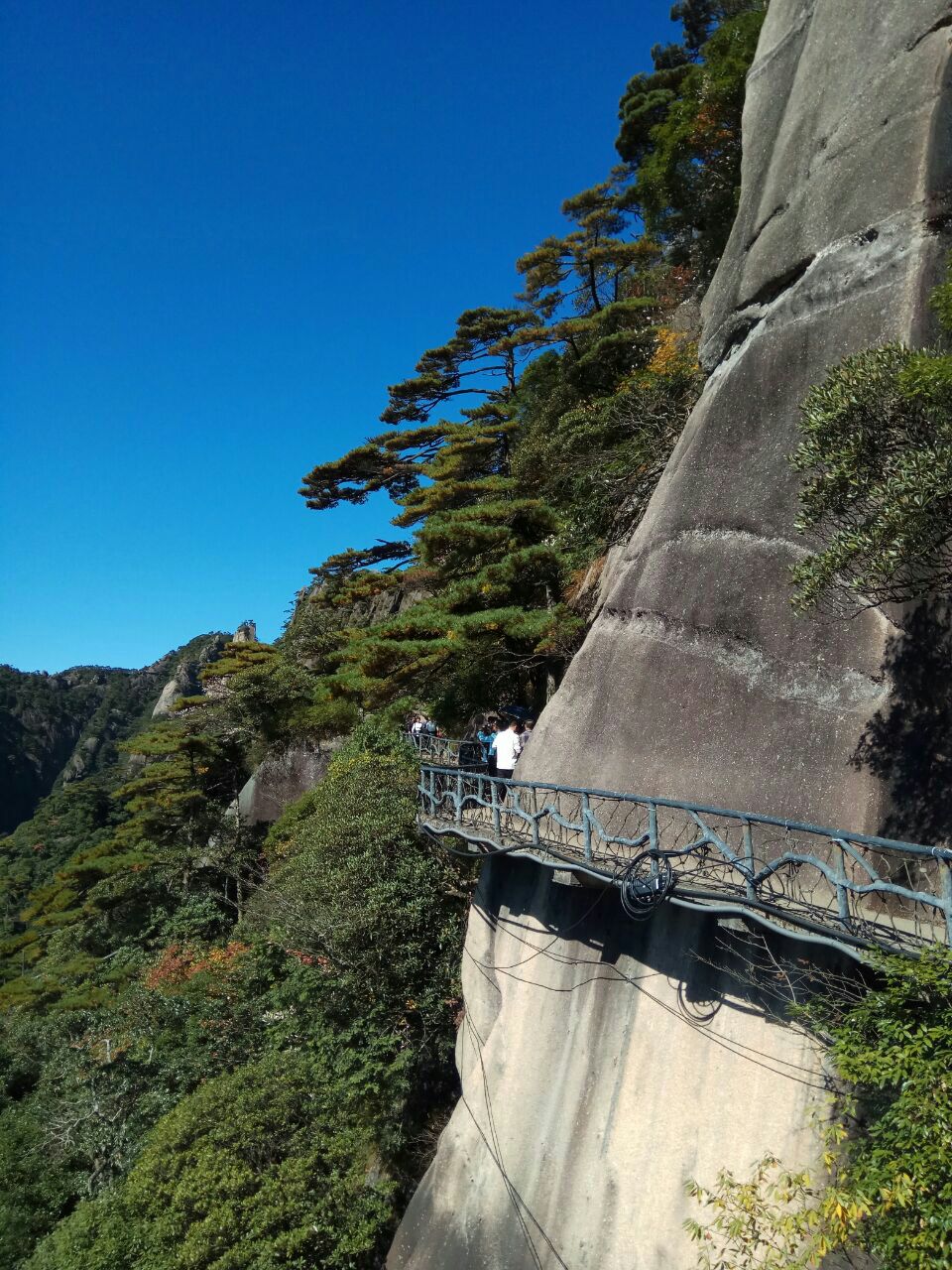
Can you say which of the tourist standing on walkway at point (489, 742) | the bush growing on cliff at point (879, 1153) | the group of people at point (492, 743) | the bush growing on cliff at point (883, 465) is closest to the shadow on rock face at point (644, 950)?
the bush growing on cliff at point (879, 1153)

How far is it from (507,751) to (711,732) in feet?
12.8

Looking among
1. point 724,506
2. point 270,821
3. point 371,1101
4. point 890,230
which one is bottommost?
point 371,1101

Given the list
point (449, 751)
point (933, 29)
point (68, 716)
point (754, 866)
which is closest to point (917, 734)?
point (754, 866)

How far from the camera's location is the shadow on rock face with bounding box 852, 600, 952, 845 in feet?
20.6

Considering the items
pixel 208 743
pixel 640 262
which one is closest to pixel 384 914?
pixel 208 743

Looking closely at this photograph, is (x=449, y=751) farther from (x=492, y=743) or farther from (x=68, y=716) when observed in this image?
(x=68, y=716)

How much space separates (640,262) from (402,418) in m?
9.50

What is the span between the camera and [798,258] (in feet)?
29.4

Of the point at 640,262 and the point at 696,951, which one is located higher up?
the point at 640,262

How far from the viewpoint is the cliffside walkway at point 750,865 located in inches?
200

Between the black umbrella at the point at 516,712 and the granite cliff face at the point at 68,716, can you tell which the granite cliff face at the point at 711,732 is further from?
the granite cliff face at the point at 68,716

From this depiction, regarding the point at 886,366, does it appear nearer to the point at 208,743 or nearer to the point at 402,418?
the point at 402,418

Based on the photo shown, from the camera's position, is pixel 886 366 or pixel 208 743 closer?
pixel 886 366

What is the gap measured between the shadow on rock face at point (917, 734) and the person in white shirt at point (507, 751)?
5.24 meters
